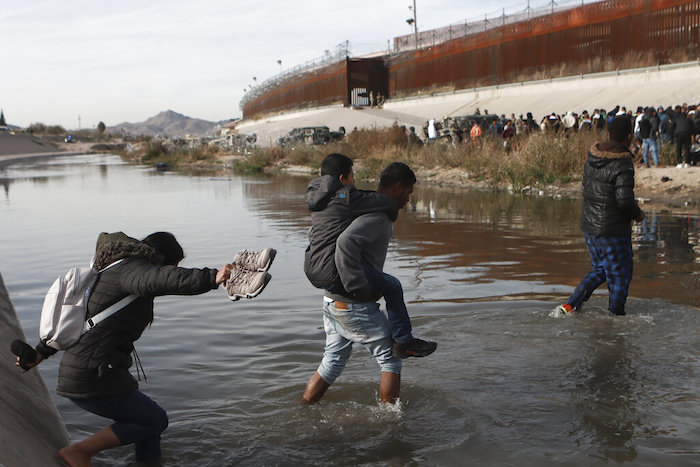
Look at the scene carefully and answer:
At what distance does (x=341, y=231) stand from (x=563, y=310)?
3583mm

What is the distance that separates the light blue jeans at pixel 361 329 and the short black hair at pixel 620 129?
3.11 meters

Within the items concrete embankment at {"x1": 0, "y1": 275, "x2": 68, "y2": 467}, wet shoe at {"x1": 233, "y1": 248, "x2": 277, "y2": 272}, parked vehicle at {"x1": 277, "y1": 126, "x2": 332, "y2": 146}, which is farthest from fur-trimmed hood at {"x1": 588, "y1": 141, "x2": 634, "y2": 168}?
parked vehicle at {"x1": 277, "y1": 126, "x2": 332, "y2": 146}

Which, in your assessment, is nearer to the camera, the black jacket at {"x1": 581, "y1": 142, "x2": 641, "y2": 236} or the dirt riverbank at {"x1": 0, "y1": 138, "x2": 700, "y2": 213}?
the black jacket at {"x1": 581, "y1": 142, "x2": 641, "y2": 236}

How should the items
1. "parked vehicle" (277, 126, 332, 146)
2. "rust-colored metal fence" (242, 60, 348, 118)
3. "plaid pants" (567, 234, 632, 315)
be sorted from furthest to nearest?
"rust-colored metal fence" (242, 60, 348, 118) → "parked vehicle" (277, 126, 332, 146) → "plaid pants" (567, 234, 632, 315)

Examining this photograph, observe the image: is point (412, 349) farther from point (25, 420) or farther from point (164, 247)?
point (25, 420)

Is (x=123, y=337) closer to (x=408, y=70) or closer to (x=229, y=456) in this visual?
(x=229, y=456)

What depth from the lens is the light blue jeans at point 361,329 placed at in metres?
4.56

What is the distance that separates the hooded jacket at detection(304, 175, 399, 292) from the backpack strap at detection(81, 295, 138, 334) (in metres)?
1.22

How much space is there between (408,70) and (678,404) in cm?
5594

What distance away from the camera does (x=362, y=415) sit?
5.10 m

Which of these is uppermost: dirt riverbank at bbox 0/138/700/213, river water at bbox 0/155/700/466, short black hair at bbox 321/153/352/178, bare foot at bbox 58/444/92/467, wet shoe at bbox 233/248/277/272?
short black hair at bbox 321/153/352/178

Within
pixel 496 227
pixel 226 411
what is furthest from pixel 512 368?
pixel 496 227

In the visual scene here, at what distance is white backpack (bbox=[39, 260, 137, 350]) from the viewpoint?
11.9ft

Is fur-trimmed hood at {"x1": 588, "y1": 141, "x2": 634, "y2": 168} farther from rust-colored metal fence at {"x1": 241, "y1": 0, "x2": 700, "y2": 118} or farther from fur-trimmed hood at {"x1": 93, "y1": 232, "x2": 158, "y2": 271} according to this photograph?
rust-colored metal fence at {"x1": 241, "y1": 0, "x2": 700, "y2": 118}
